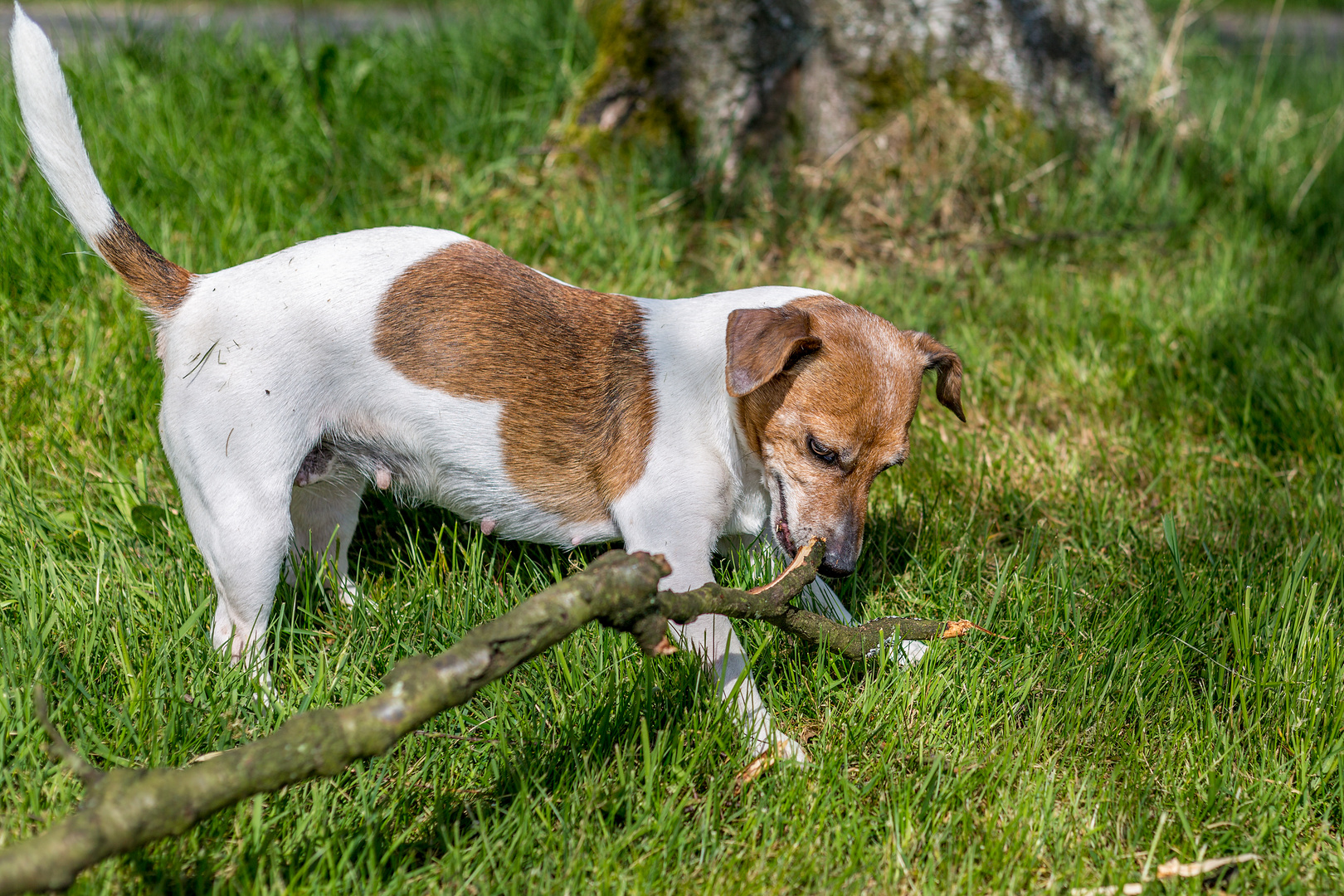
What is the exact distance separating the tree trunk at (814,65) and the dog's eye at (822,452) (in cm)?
248

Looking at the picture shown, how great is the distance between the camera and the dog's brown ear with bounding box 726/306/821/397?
262cm

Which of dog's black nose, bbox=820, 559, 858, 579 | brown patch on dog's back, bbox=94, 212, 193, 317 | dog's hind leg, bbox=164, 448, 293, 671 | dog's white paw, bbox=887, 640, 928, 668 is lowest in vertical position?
dog's white paw, bbox=887, 640, 928, 668

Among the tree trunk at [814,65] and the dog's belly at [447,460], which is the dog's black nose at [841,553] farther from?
the tree trunk at [814,65]

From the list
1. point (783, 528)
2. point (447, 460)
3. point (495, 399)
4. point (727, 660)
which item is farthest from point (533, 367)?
point (727, 660)

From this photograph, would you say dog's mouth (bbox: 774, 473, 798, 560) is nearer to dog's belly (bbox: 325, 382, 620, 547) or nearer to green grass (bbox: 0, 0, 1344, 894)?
green grass (bbox: 0, 0, 1344, 894)

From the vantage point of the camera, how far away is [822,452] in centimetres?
282

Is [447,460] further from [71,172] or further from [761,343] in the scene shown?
[71,172]

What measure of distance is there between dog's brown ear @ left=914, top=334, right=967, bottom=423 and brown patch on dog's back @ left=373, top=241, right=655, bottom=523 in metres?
0.82

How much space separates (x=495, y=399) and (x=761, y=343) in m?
0.77

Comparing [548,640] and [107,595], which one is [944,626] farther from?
[107,595]

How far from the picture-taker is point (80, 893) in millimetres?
1896

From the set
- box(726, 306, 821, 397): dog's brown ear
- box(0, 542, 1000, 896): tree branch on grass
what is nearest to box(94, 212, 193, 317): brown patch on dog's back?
box(0, 542, 1000, 896): tree branch on grass

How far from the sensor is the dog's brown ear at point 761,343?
8.58 ft

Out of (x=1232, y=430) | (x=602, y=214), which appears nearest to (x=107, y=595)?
(x=602, y=214)
